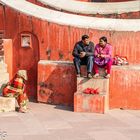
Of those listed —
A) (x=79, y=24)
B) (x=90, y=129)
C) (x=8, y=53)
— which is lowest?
(x=90, y=129)

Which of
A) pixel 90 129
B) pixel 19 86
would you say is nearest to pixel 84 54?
pixel 19 86

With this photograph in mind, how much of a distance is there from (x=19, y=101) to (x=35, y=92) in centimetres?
127

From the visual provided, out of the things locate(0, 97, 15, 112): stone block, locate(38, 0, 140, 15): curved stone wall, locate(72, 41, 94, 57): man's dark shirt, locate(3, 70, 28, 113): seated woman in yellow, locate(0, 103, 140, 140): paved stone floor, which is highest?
locate(38, 0, 140, 15): curved stone wall

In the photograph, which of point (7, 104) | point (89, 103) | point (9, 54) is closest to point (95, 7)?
point (9, 54)

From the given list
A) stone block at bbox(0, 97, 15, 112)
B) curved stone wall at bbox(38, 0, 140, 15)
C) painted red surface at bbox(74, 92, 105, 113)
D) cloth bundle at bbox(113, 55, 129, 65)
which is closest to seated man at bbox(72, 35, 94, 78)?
painted red surface at bbox(74, 92, 105, 113)

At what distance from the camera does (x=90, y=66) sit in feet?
27.4

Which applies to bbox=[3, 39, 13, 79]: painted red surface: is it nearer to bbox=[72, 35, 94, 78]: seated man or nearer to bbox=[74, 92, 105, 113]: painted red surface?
bbox=[72, 35, 94, 78]: seated man

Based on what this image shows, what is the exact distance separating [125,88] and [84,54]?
3.76ft

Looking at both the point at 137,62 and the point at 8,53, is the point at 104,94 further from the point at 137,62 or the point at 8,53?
the point at 8,53

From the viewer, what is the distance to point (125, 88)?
883cm

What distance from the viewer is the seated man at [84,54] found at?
839 cm

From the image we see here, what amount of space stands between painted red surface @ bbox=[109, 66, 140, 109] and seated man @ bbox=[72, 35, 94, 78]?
619 mm

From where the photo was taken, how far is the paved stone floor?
648 centimetres

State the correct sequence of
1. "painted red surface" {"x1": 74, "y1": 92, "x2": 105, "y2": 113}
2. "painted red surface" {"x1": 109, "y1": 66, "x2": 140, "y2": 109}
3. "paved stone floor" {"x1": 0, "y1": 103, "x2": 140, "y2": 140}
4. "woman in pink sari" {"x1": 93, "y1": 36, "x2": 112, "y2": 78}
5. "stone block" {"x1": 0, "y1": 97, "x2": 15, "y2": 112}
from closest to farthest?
"paved stone floor" {"x1": 0, "y1": 103, "x2": 140, "y2": 140} → "stone block" {"x1": 0, "y1": 97, "x2": 15, "y2": 112} → "painted red surface" {"x1": 74, "y1": 92, "x2": 105, "y2": 113} → "woman in pink sari" {"x1": 93, "y1": 36, "x2": 112, "y2": 78} → "painted red surface" {"x1": 109, "y1": 66, "x2": 140, "y2": 109}
